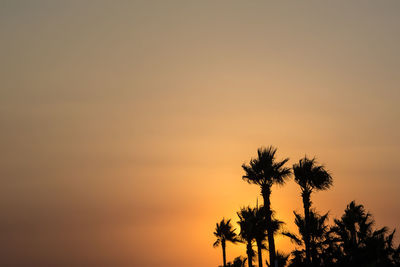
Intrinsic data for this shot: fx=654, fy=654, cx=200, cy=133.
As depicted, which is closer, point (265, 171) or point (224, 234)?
point (265, 171)

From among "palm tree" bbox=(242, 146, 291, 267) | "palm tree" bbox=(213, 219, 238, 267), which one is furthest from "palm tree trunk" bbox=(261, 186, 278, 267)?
"palm tree" bbox=(213, 219, 238, 267)

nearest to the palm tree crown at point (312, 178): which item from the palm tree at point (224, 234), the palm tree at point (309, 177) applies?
the palm tree at point (309, 177)

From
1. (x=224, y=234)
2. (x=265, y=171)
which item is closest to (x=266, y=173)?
(x=265, y=171)

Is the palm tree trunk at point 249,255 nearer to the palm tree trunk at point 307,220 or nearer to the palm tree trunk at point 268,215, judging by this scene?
the palm tree trunk at point 268,215

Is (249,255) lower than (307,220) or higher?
lower

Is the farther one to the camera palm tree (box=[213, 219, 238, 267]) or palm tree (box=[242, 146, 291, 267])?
palm tree (box=[213, 219, 238, 267])

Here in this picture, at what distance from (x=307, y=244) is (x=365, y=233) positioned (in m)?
6.02

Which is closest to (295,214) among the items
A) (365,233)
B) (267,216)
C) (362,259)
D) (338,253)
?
(267,216)

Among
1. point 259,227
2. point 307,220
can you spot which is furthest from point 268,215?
point 259,227

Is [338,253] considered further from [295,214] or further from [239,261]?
[239,261]

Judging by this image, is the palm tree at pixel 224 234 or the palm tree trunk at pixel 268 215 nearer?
the palm tree trunk at pixel 268 215

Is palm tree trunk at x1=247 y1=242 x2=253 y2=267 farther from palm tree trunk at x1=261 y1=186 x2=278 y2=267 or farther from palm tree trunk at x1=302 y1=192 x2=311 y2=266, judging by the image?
palm tree trunk at x1=302 y1=192 x2=311 y2=266

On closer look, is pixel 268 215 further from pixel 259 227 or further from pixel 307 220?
pixel 259 227

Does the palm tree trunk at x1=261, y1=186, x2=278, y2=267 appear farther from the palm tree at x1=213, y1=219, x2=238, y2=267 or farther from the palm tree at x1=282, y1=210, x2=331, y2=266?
the palm tree at x1=213, y1=219, x2=238, y2=267
